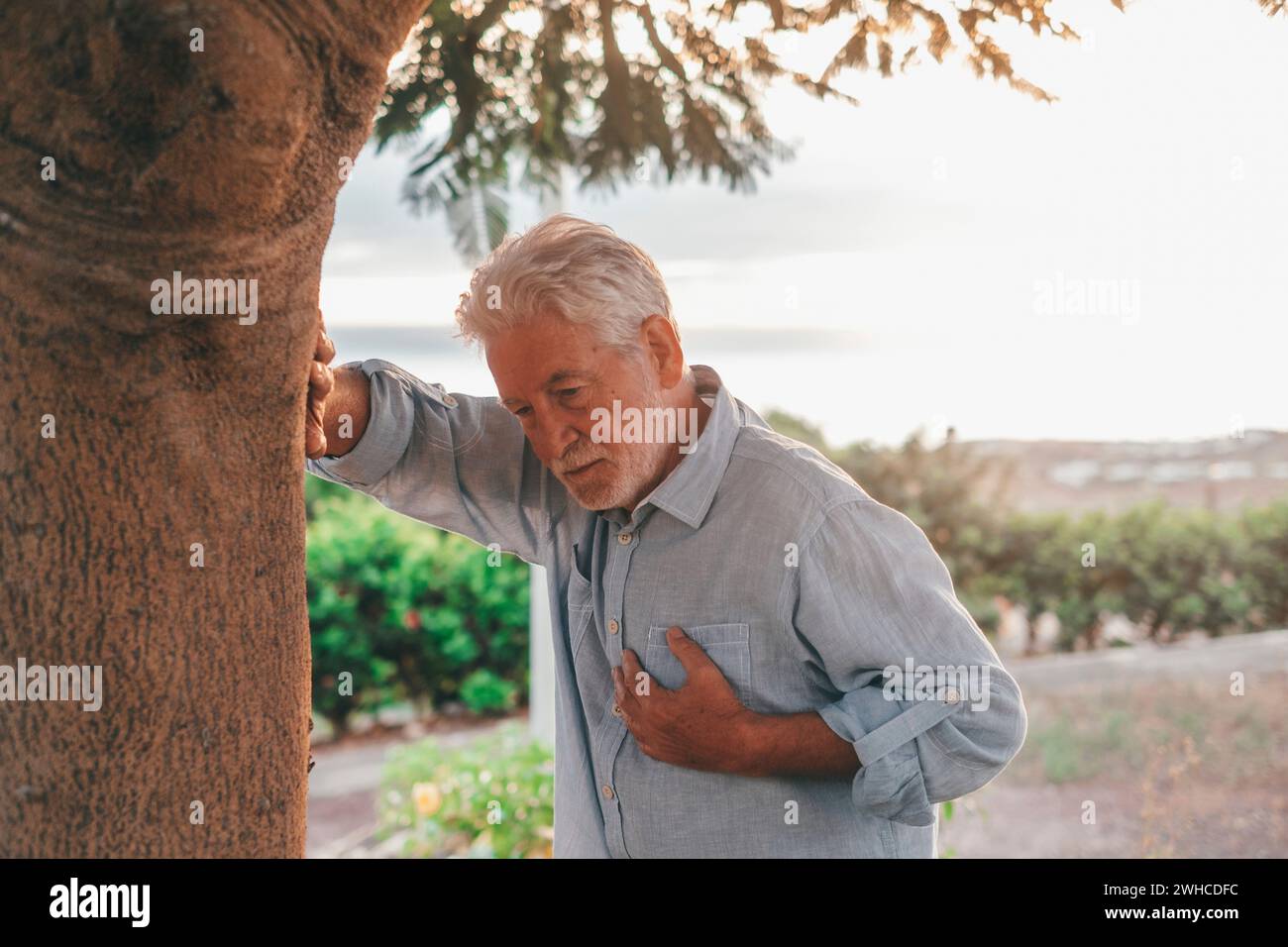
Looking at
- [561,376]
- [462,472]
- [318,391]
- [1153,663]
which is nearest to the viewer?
[318,391]

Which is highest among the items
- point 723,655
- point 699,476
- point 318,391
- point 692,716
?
point 318,391

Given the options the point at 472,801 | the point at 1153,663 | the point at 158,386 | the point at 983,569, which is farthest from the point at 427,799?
the point at 1153,663

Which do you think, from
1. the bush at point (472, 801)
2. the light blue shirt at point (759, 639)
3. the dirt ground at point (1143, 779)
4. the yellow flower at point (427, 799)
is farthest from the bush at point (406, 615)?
the light blue shirt at point (759, 639)

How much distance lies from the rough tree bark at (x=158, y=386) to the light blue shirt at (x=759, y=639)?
68cm

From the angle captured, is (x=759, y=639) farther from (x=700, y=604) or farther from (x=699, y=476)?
(x=699, y=476)

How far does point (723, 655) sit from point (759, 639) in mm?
70

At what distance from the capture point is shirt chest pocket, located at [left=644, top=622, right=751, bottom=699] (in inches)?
82.7

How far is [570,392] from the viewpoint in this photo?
2123 millimetres

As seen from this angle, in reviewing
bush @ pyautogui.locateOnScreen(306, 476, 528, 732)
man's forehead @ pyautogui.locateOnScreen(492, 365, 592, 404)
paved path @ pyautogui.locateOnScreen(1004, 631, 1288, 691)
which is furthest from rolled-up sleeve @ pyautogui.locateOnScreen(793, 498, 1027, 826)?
paved path @ pyautogui.locateOnScreen(1004, 631, 1288, 691)

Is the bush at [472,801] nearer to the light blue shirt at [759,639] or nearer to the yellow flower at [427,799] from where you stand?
the yellow flower at [427,799]

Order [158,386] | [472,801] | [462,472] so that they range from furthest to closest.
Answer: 1. [472,801]
2. [462,472]
3. [158,386]

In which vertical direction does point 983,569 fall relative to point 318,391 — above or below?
above

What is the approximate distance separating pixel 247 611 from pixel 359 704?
5.48 meters
